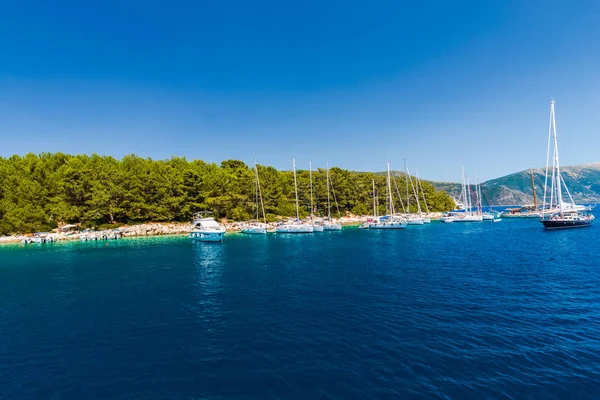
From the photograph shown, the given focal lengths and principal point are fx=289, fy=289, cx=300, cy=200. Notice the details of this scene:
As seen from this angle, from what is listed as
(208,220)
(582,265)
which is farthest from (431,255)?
(208,220)

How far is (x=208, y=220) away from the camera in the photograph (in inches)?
2729

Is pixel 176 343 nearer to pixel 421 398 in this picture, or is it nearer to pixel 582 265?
pixel 421 398

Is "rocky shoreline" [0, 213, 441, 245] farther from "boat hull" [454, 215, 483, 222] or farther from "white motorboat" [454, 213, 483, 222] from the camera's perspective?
"boat hull" [454, 215, 483, 222]

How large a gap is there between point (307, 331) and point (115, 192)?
8266 centimetres

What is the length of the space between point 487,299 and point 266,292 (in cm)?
1918

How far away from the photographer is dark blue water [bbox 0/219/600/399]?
13.4 meters

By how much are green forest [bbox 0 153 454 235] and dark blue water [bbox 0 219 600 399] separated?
47.5 metres

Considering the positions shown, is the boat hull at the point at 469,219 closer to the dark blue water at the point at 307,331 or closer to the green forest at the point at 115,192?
the green forest at the point at 115,192

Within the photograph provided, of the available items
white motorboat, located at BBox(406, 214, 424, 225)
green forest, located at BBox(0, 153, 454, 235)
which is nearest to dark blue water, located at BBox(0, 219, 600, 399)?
green forest, located at BBox(0, 153, 454, 235)

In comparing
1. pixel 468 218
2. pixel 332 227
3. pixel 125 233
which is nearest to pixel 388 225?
pixel 332 227

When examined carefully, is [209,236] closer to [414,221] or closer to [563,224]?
[414,221]

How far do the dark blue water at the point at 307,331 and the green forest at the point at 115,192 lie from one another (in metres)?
47.5

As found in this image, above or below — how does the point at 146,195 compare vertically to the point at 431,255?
above

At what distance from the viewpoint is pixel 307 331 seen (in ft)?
62.2
